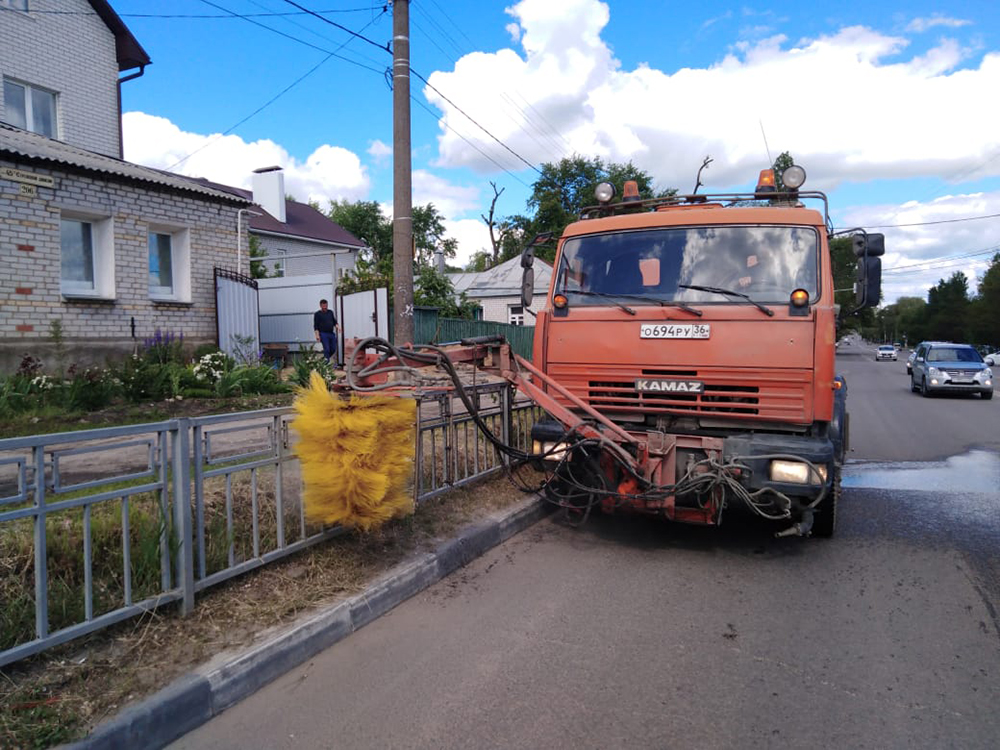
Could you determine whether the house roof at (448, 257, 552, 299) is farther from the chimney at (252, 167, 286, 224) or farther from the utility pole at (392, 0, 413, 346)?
the utility pole at (392, 0, 413, 346)

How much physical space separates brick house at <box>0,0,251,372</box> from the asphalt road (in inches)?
349

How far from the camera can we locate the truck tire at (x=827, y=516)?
5449 millimetres

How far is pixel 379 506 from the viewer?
166 inches

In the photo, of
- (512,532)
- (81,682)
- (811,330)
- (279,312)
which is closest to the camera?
(81,682)

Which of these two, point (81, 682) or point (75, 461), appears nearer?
point (81, 682)

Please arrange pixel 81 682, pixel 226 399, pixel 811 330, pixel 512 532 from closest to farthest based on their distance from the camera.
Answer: pixel 81 682 < pixel 811 330 < pixel 512 532 < pixel 226 399

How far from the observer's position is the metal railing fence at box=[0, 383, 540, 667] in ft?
9.62

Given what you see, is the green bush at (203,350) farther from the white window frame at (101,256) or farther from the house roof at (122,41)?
the house roof at (122,41)

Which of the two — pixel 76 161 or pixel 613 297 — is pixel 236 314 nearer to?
pixel 76 161

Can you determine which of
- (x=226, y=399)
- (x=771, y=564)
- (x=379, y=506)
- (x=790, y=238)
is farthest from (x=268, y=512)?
(x=226, y=399)

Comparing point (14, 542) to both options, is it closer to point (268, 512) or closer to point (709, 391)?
point (268, 512)

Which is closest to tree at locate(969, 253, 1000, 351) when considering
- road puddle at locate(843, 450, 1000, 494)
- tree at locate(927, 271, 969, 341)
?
tree at locate(927, 271, 969, 341)

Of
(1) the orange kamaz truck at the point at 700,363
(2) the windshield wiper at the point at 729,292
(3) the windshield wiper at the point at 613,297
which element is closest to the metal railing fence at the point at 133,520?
(1) the orange kamaz truck at the point at 700,363

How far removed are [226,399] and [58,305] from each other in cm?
324
